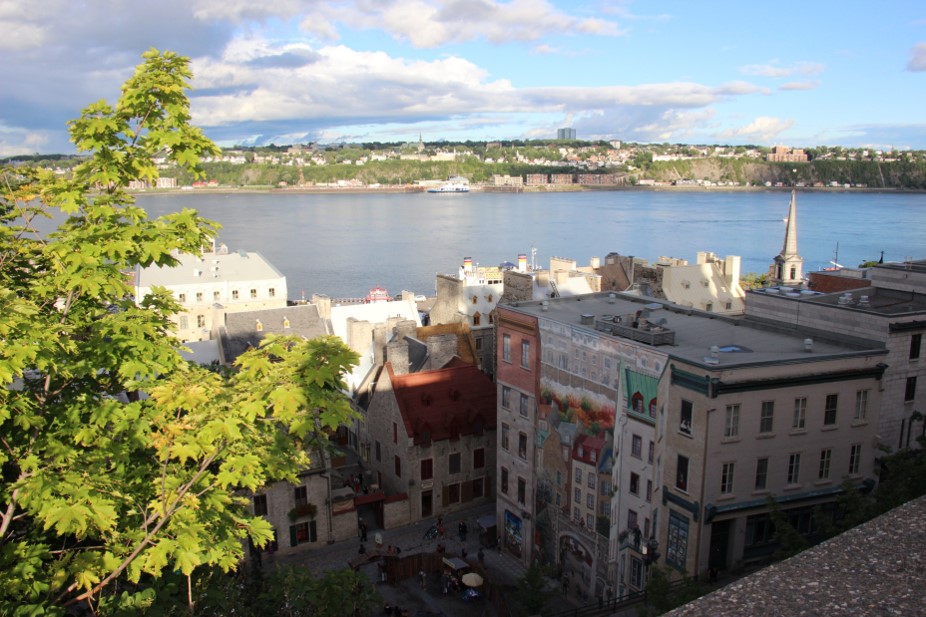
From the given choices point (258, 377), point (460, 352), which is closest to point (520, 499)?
point (460, 352)

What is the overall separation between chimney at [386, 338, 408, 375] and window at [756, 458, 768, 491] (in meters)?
18.4

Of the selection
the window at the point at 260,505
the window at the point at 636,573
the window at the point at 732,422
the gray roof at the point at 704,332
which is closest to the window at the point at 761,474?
the window at the point at 732,422

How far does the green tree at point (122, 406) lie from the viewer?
9.94 meters

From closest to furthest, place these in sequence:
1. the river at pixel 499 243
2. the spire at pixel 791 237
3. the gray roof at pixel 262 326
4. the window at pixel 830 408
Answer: the window at pixel 830 408
the gray roof at pixel 262 326
the spire at pixel 791 237
the river at pixel 499 243

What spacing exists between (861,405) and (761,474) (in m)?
4.00

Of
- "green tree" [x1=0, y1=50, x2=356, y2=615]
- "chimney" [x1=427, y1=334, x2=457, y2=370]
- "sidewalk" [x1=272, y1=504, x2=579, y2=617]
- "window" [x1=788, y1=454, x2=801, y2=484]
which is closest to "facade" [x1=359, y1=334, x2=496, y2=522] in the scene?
"chimney" [x1=427, y1=334, x2=457, y2=370]

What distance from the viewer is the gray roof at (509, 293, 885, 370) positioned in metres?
24.4

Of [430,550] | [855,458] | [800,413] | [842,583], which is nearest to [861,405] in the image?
[855,458]

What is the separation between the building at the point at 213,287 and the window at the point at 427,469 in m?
28.1

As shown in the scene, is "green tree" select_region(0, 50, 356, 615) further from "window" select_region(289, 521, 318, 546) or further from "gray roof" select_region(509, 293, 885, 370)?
"window" select_region(289, 521, 318, 546)

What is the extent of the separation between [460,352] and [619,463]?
18869 millimetres

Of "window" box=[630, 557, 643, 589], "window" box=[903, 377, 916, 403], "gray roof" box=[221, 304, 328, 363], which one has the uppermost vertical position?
"window" box=[903, 377, 916, 403]

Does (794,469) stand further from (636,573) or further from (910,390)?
(636,573)

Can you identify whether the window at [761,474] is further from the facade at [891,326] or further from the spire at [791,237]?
the spire at [791,237]
